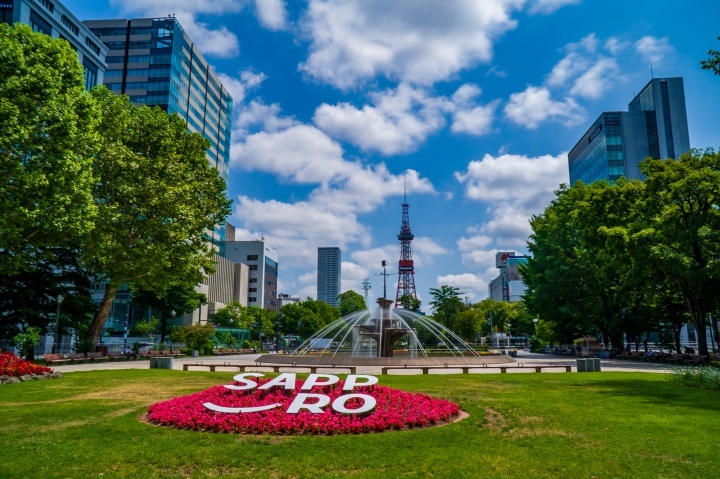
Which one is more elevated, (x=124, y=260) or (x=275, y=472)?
(x=124, y=260)

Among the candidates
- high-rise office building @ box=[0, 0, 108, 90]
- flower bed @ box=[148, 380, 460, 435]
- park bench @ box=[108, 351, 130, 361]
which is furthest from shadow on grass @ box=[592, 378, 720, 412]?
high-rise office building @ box=[0, 0, 108, 90]

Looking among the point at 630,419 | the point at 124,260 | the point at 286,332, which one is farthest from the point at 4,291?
the point at 286,332

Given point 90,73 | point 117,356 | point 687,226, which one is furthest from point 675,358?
point 90,73

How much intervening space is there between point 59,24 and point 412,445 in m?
67.8

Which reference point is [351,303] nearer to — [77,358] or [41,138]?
[77,358]

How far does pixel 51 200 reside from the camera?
21.0m

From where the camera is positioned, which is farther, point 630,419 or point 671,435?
point 630,419

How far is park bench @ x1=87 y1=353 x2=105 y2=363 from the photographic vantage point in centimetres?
3241

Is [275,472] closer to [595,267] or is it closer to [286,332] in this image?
[595,267]

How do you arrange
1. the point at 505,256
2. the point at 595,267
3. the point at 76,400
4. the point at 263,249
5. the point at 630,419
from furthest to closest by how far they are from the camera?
the point at 505,256
the point at 263,249
the point at 595,267
the point at 76,400
the point at 630,419

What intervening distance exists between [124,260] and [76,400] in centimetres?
1734

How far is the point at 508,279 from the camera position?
166 meters

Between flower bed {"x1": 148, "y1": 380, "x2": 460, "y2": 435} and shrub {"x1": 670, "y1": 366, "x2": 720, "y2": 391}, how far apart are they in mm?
9682

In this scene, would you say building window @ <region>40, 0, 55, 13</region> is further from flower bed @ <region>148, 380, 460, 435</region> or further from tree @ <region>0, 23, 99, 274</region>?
flower bed @ <region>148, 380, 460, 435</region>
